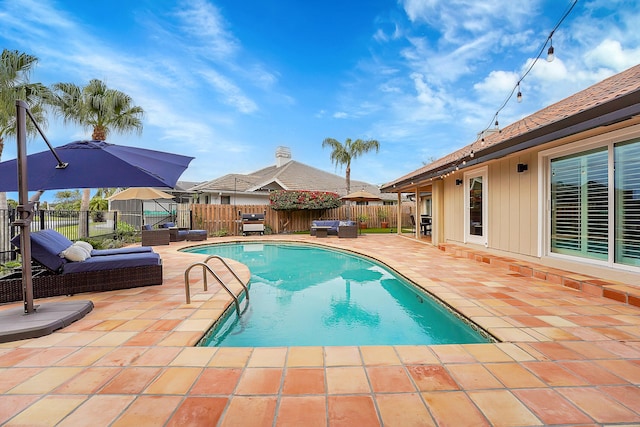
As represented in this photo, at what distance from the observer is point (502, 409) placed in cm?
190

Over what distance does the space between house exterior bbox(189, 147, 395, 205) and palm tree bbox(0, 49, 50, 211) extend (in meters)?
9.74

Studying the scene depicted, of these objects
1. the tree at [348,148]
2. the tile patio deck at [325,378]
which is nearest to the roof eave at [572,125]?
the tile patio deck at [325,378]

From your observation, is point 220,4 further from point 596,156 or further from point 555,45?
point 596,156

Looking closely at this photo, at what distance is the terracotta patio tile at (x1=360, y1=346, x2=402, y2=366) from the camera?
100 inches

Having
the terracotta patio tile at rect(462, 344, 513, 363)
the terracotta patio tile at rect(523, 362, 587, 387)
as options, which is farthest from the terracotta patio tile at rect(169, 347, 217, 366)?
the terracotta patio tile at rect(523, 362, 587, 387)

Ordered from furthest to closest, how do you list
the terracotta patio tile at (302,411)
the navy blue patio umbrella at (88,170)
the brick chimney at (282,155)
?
the brick chimney at (282,155) → the navy blue patio umbrella at (88,170) → the terracotta patio tile at (302,411)

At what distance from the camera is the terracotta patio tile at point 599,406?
5.92ft

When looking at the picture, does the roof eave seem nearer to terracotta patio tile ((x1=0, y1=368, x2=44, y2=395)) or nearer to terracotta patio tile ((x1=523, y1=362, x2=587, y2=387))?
terracotta patio tile ((x1=523, y1=362, x2=587, y2=387))

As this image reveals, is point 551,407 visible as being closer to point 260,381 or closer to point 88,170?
point 260,381

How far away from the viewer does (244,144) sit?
74.2 ft

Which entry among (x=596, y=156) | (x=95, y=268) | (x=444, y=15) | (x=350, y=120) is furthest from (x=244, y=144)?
(x=596, y=156)

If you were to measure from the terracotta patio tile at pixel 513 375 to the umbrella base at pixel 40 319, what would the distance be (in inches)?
173

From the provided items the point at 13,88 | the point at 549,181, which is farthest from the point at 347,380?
the point at 13,88

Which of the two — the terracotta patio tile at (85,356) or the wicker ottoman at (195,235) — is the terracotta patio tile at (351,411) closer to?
the terracotta patio tile at (85,356)
